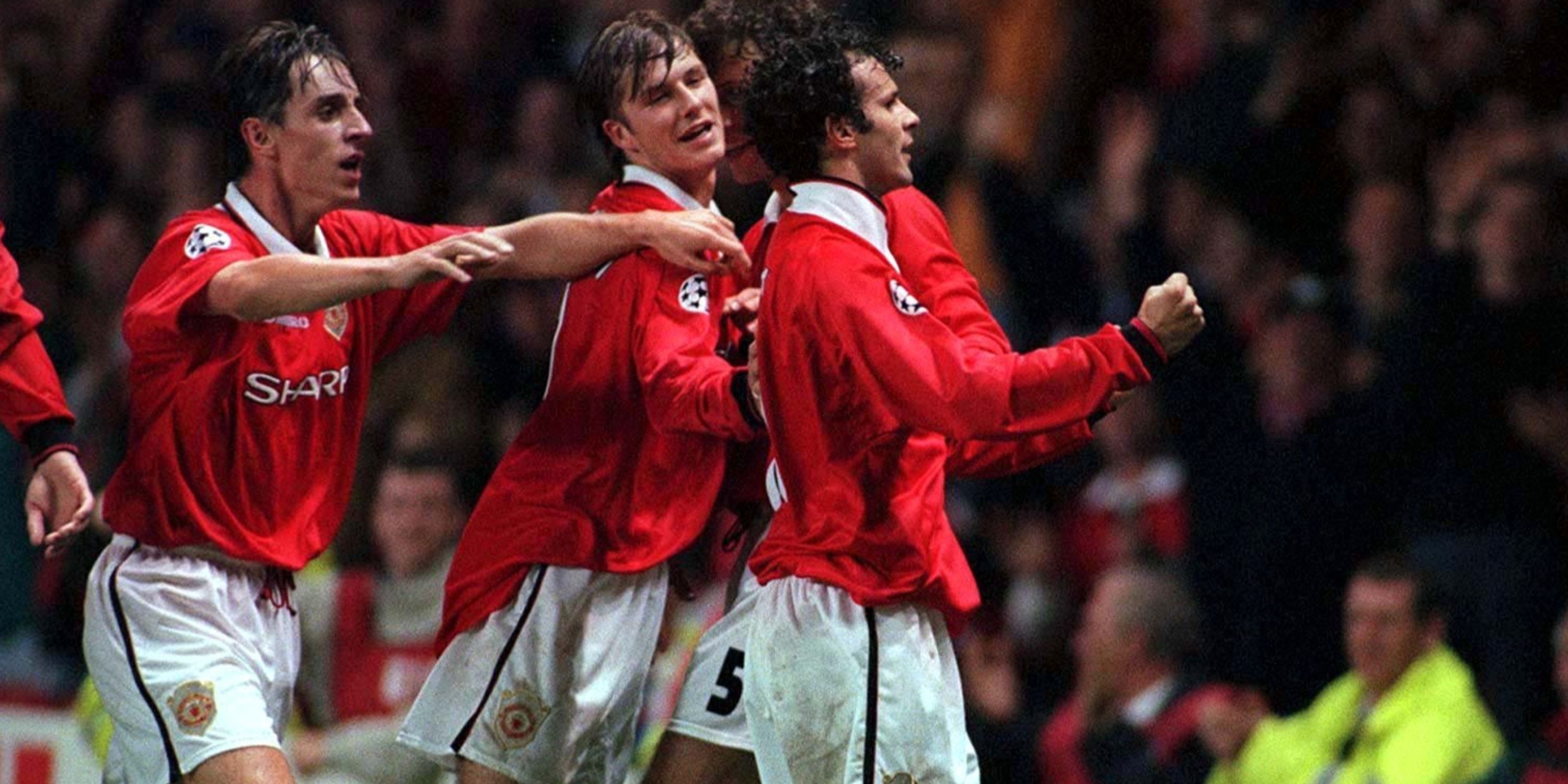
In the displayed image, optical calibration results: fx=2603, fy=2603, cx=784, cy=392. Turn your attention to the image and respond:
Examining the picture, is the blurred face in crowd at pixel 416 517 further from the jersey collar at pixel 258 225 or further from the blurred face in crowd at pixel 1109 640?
the jersey collar at pixel 258 225

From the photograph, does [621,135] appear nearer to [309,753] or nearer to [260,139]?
[260,139]

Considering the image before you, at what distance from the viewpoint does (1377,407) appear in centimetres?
727

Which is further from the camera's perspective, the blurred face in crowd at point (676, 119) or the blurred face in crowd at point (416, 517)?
the blurred face in crowd at point (416, 517)

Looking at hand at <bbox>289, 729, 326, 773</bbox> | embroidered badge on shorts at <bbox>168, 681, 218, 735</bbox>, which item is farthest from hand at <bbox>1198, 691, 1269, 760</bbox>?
embroidered badge on shorts at <bbox>168, 681, 218, 735</bbox>

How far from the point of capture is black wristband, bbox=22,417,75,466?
487 cm

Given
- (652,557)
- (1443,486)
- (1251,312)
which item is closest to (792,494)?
(652,557)

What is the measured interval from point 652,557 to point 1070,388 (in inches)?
39.5

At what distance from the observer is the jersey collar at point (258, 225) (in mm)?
4871

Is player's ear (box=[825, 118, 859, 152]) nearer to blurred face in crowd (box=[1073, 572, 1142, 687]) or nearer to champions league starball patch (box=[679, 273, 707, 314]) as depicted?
champions league starball patch (box=[679, 273, 707, 314])

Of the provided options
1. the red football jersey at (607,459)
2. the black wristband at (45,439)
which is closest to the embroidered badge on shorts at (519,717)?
the red football jersey at (607,459)

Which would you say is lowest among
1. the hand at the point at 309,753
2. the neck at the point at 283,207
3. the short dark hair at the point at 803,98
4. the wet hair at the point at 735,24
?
the hand at the point at 309,753

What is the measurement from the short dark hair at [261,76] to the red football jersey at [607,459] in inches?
25.5

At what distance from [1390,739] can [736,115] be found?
244 cm

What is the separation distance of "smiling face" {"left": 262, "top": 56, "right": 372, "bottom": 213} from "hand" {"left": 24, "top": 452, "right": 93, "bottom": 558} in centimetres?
66
